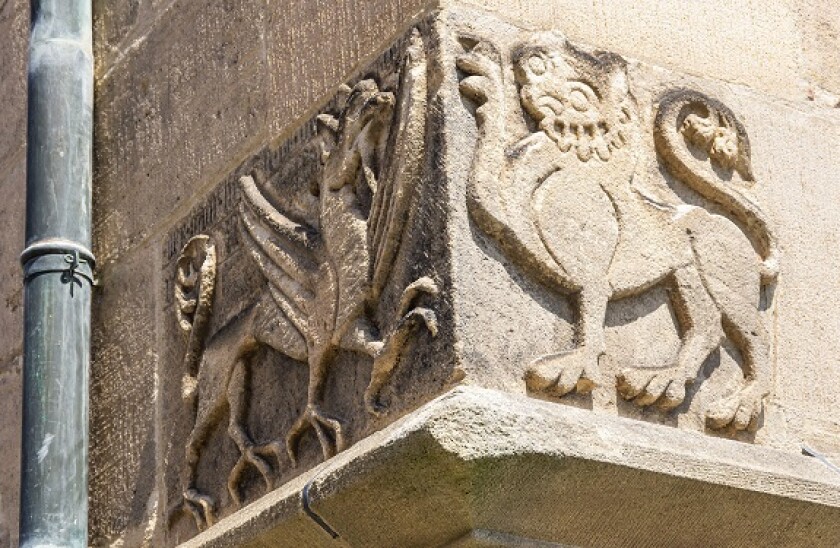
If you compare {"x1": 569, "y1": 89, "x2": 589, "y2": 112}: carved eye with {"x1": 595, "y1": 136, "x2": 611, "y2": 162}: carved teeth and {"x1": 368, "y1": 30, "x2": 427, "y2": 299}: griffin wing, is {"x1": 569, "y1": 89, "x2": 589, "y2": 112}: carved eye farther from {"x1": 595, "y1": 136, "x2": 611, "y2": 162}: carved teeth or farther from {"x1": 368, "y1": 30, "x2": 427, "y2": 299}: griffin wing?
{"x1": 368, "y1": 30, "x2": 427, "y2": 299}: griffin wing

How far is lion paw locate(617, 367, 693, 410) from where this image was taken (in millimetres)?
3740

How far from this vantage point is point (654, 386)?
3.76 metres

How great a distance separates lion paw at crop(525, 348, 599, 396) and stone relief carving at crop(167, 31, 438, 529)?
7.3 inches

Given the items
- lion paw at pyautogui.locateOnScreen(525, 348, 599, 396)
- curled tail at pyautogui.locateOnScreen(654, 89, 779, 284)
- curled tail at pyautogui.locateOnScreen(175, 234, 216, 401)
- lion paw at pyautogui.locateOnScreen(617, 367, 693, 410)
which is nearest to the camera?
lion paw at pyautogui.locateOnScreen(525, 348, 599, 396)

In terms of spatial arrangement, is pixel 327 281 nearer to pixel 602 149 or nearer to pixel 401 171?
pixel 401 171

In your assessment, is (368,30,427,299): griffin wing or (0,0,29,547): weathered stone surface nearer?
(368,30,427,299): griffin wing

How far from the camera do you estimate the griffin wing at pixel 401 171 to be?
12.4ft

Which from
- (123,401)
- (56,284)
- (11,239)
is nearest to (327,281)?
(56,284)

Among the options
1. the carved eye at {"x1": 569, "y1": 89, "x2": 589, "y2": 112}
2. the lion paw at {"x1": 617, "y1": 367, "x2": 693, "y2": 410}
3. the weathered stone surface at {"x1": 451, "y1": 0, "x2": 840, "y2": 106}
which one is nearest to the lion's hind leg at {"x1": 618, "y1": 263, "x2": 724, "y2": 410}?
the lion paw at {"x1": 617, "y1": 367, "x2": 693, "y2": 410}

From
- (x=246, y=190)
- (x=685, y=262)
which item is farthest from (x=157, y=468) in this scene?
(x=685, y=262)

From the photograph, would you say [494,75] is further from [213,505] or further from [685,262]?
[213,505]

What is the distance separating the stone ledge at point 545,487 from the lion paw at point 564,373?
4cm

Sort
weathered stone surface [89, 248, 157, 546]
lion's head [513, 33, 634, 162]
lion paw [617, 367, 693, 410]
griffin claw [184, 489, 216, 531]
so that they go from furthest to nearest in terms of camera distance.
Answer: weathered stone surface [89, 248, 157, 546] → griffin claw [184, 489, 216, 531] → lion's head [513, 33, 634, 162] → lion paw [617, 367, 693, 410]

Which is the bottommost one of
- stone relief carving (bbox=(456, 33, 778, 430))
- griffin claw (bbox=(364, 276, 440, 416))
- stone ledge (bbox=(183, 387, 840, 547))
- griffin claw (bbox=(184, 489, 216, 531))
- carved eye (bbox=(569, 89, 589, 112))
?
stone ledge (bbox=(183, 387, 840, 547))
